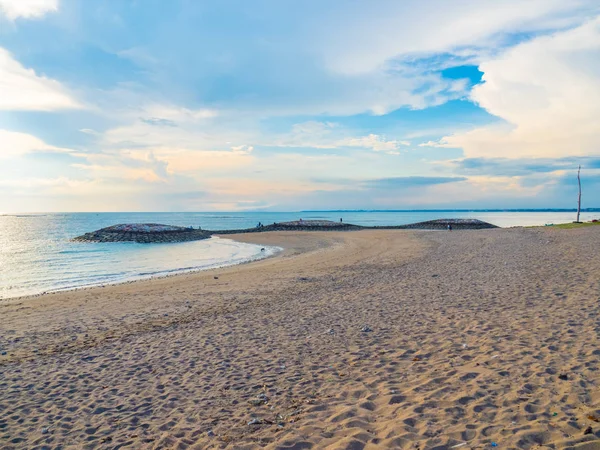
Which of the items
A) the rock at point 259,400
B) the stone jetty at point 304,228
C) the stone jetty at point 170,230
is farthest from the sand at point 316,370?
the stone jetty at point 304,228

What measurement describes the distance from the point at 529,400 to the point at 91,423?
587 cm

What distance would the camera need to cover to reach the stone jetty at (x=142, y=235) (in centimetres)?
5250

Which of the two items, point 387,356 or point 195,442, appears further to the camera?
point 387,356

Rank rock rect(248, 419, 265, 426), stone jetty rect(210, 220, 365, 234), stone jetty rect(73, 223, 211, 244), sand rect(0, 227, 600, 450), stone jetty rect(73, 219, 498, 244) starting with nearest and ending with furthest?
sand rect(0, 227, 600, 450), rock rect(248, 419, 265, 426), stone jetty rect(73, 223, 211, 244), stone jetty rect(73, 219, 498, 244), stone jetty rect(210, 220, 365, 234)

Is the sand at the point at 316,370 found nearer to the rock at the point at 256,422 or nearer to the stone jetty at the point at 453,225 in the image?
the rock at the point at 256,422

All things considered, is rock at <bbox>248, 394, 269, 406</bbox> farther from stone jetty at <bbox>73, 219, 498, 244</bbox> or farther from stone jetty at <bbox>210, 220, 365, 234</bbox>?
stone jetty at <bbox>210, 220, 365, 234</bbox>

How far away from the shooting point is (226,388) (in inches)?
244

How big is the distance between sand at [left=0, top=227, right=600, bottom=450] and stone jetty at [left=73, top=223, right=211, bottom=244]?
133 ft

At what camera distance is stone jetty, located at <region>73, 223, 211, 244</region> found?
52.5 meters

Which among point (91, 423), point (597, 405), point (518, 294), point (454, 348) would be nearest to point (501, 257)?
point (518, 294)

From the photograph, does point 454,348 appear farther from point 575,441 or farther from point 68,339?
point 68,339

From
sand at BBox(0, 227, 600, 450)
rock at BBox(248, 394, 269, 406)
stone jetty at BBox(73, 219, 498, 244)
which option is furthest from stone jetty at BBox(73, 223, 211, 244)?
rock at BBox(248, 394, 269, 406)

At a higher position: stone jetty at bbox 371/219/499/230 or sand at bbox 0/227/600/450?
stone jetty at bbox 371/219/499/230

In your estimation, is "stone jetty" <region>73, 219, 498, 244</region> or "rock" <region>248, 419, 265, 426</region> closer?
"rock" <region>248, 419, 265, 426</region>
